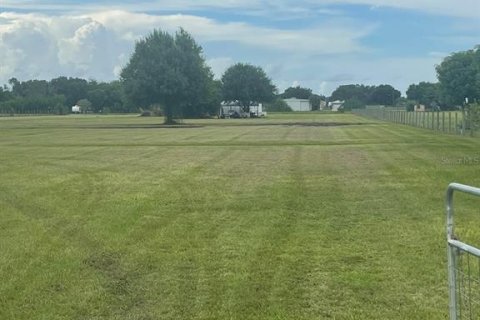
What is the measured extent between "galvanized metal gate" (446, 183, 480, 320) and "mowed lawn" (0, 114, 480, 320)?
0.27 meters

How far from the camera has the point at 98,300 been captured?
6.45 metres

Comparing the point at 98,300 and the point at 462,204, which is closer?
the point at 98,300

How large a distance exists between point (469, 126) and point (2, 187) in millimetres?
26765

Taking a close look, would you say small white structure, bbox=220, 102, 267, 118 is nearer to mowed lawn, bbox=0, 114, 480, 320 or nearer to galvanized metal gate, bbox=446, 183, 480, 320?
mowed lawn, bbox=0, 114, 480, 320

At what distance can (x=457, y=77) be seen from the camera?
2864 inches

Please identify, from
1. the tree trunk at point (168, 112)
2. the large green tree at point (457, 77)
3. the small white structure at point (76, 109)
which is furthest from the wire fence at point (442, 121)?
the small white structure at point (76, 109)

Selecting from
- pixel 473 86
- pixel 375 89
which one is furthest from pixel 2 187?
pixel 375 89

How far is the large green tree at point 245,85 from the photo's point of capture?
122 m

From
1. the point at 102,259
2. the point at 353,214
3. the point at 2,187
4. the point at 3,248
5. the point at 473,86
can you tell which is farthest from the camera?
the point at 473,86

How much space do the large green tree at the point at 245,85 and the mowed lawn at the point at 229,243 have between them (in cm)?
10450

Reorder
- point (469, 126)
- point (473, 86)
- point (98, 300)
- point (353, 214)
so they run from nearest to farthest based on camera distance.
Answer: point (98, 300) < point (353, 214) < point (469, 126) < point (473, 86)

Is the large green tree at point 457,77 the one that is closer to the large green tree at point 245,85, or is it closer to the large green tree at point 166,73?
the large green tree at point 166,73

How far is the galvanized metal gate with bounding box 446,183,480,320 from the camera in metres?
4.60

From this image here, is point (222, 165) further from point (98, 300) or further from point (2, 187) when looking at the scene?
point (98, 300)
